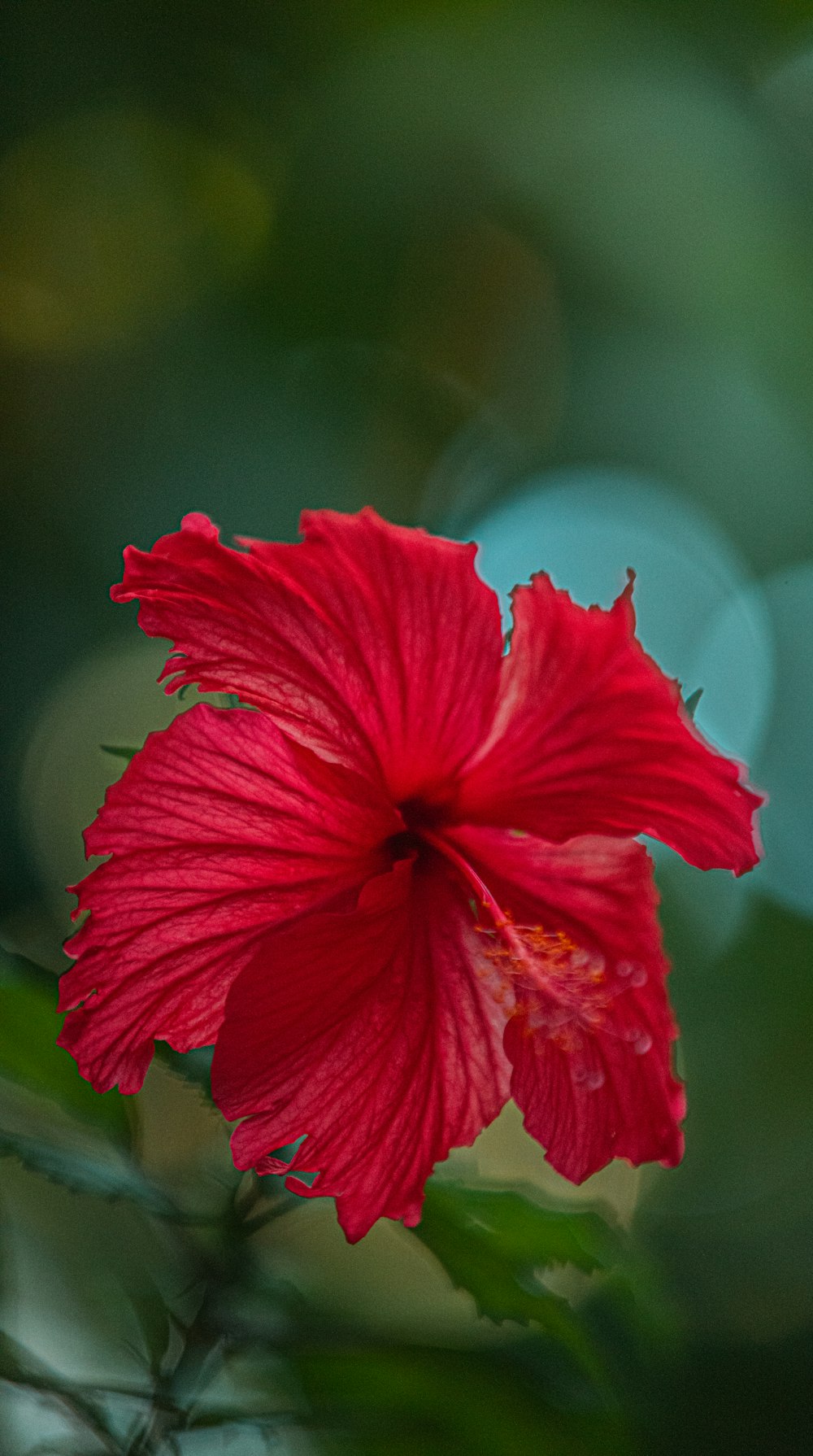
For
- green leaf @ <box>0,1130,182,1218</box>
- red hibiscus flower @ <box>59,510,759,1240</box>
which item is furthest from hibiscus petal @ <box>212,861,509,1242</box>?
green leaf @ <box>0,1130,182,1218</box>

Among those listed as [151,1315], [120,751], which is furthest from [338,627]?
[151,1315]

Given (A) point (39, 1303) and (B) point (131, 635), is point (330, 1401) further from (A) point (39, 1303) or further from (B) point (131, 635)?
(B) point (131, 635)

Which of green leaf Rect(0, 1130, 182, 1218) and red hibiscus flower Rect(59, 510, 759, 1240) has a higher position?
red hibiscus flower Rect(59, 510, 759, 1240)

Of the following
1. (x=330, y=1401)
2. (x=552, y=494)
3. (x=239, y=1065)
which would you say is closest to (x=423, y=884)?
(x=239, y=1065)

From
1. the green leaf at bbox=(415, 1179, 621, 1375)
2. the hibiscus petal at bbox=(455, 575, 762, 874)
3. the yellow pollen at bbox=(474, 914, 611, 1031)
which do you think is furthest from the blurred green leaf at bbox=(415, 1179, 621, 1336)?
the hibiscus petal at bbox=(455, 575, 762, 874)

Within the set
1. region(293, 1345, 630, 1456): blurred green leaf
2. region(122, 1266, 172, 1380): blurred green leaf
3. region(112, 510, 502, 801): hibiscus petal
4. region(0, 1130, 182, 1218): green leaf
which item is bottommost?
region(122, 1266, 172, 1380): blurred green leaf

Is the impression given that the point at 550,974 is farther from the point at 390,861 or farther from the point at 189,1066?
the point at 189,1066

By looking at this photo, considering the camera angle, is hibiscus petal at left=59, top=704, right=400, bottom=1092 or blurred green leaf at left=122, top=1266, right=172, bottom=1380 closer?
hibiscus petal at left=59, top=704, right=400, bottom=1092

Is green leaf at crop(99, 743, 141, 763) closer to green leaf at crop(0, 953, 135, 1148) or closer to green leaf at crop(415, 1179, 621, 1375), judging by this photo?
green leaf at crop(0, 953, 135, 1148)
